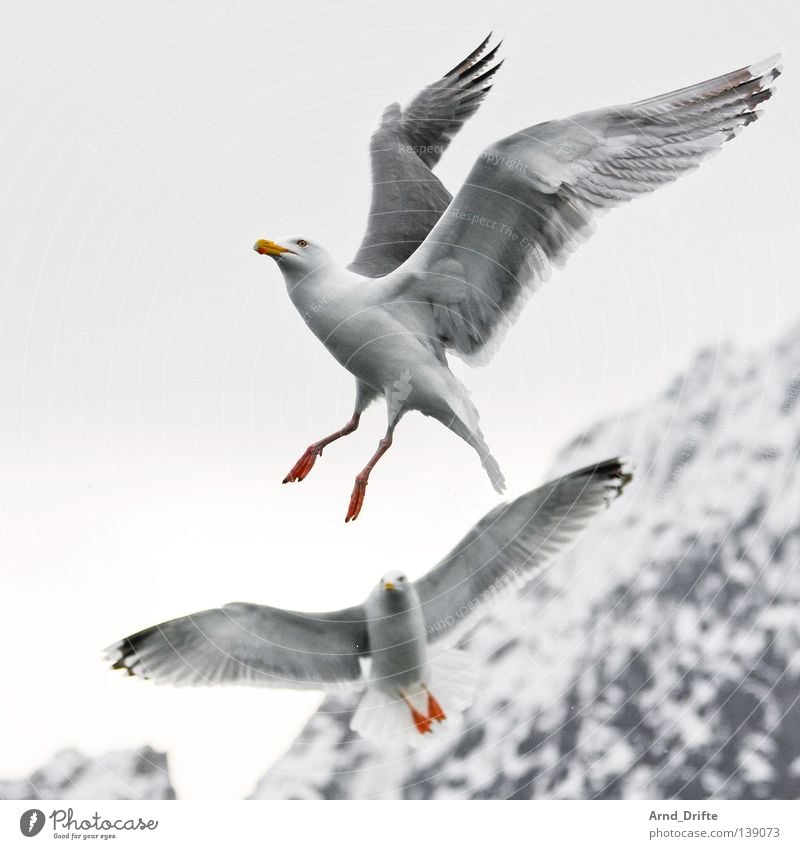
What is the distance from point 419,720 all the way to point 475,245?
1.31m

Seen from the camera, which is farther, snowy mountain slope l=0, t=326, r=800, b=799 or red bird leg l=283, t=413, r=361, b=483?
snowy mountain slope l=0, t=326, r=800, b=799

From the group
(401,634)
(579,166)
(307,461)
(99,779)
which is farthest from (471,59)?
(99,779)

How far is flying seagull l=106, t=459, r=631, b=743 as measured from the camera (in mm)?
2895

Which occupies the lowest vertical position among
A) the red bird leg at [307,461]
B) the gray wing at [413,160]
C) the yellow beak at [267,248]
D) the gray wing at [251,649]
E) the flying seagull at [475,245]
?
the gray wing at [251,649]

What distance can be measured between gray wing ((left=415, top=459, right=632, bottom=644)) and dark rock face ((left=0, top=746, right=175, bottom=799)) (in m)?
0.93

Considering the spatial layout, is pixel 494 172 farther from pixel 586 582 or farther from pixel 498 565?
pixel 586 582

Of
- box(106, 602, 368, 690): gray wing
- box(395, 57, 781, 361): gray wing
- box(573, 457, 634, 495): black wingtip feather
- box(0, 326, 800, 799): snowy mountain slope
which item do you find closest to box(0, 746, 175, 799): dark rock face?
box(0, 326, 800, 799): snowy mountain slope

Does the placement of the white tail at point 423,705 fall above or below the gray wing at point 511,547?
below

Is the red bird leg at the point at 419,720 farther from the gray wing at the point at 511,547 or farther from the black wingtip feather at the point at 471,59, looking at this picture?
the black wingtip feather at the point at 471,59

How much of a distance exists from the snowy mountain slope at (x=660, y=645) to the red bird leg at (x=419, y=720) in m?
0.31

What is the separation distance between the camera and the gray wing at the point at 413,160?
9.80 ft

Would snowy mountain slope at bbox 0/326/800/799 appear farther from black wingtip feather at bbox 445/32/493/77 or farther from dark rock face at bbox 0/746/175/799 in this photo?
black wingtip feather at bbox 445/32/493/77

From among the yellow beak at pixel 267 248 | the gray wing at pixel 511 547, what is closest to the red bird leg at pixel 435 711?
the gray wing at pixel 511 547
